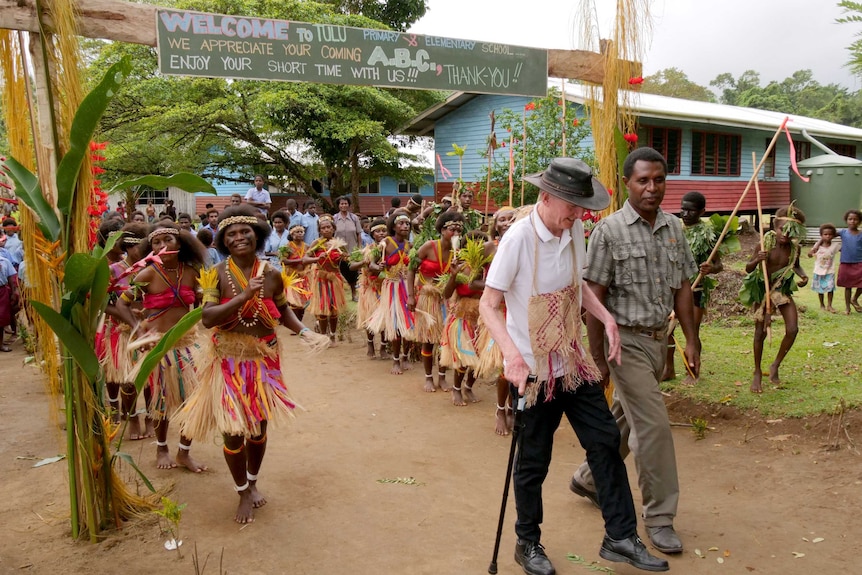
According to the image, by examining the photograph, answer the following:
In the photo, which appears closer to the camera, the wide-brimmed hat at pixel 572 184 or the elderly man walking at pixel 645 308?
the wide-brimmed hat at pixel 572 184

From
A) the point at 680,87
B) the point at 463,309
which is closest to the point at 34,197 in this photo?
the point at 463,309

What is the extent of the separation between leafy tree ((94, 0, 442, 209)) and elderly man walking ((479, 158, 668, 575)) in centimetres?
1636

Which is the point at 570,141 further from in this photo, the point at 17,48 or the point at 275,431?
the point at 17,48

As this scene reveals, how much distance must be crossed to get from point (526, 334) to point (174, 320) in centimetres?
300

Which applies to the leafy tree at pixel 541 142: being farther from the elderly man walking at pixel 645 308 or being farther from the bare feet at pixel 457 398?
the elderly man walking at pixel 645 308

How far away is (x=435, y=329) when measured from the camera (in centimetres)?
726

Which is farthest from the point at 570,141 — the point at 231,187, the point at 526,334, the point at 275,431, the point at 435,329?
the point at 231,187

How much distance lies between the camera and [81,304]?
11.9 ft

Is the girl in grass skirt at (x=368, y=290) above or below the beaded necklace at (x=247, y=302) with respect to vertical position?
below

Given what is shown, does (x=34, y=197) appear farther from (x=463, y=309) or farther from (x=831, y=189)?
(x=831, y=189)

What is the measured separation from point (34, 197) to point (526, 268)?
8.38 ft

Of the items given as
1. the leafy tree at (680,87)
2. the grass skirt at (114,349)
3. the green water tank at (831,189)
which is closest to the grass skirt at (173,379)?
the grass skirt at (114,349)

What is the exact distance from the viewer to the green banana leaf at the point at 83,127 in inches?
134

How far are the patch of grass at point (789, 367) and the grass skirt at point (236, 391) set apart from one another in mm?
3846
